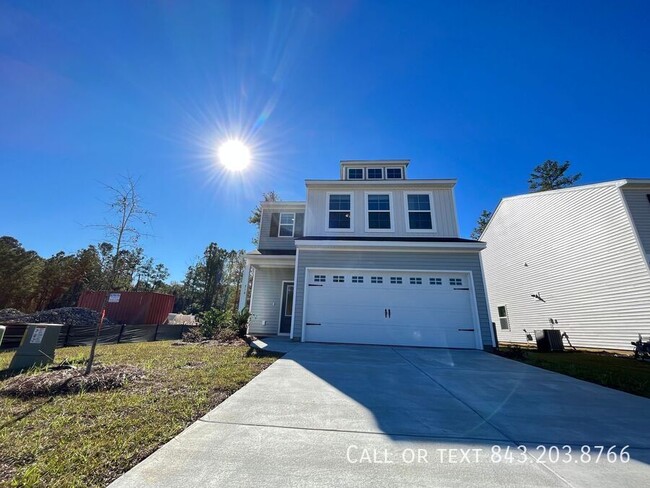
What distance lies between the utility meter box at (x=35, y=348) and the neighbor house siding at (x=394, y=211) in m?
7.61

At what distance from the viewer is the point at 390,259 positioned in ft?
29.8

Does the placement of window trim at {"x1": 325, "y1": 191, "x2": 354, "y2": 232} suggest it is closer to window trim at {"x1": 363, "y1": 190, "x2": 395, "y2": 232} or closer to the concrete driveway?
window trim at {"x1": 363, "y1": 190, "x2": 395, "y2": 232}

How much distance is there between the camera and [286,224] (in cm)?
1284

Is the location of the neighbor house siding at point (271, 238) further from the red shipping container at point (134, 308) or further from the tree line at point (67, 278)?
the tree line at point (67, 278)

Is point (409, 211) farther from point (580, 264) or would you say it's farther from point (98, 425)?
point (98, 425)

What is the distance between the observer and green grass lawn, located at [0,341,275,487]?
178cm

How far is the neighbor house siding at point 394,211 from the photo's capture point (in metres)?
10.4

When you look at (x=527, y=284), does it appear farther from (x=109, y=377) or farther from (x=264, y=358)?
(x=109, y=377)

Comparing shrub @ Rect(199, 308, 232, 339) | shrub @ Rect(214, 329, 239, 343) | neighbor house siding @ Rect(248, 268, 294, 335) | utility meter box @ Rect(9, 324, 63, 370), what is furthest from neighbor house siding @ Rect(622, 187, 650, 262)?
utility meter box @ Rect(9, 324, 63, 370)

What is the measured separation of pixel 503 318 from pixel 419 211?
9.92 meters

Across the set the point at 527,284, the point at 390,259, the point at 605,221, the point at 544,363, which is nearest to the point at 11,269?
the point at 390,259

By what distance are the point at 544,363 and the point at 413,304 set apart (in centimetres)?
343

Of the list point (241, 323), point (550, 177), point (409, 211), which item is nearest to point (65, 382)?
point (241, 323)

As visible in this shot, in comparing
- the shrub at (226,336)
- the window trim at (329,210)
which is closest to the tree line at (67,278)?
the shrub at (226,336)
